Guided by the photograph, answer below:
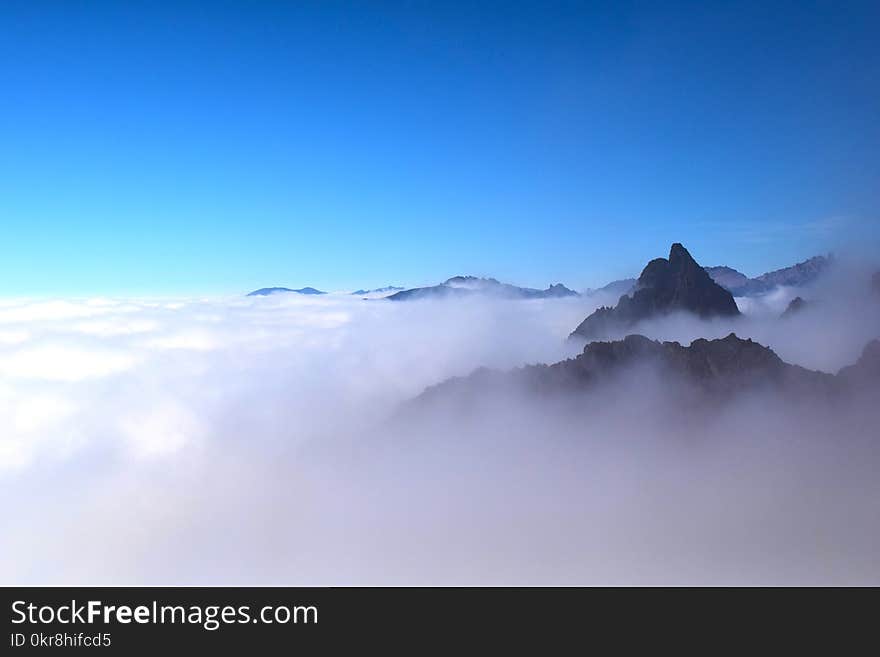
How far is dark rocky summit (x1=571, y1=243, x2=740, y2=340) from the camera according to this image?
9.00 m

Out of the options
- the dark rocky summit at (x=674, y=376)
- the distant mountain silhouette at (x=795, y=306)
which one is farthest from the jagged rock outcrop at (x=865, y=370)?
the distant mountain silhouette at (x=795, y=306)

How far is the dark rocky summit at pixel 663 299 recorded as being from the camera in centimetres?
900

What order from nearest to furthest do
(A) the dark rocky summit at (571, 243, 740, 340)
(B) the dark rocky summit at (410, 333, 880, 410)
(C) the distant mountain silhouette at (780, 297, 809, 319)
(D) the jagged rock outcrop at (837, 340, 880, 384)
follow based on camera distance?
(D) the jagged rock outcrop at (837, 340, 880, 384)
(B) the dark rocky summit at (410, 333, 880, 410)
(C) the distant mountain silhouette at (780, 297, 809, 319)
(A) the dark rocky summit at (571, 243, 740, 340)

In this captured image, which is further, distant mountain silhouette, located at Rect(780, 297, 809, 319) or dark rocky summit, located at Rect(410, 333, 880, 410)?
distant mountain silhouette, located at Rect(780, 297, 809, 319)

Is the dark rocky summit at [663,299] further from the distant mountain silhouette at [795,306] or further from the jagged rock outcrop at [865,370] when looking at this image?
the jagged rock outcrop at [865,370]

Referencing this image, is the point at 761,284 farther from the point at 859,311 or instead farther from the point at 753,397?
the point at 753,397

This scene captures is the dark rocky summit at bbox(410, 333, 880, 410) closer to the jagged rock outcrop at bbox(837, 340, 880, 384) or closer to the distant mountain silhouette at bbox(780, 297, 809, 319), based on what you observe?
the jagged rock outcrop at bbox(837, 340, 880, 384)

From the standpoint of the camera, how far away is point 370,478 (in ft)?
28.0

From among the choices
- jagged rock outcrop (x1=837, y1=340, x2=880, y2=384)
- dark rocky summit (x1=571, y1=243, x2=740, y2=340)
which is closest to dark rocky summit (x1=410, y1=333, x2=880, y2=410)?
jagged rock outcrop (x1=837, y1=340, x2=880, y2=384)
